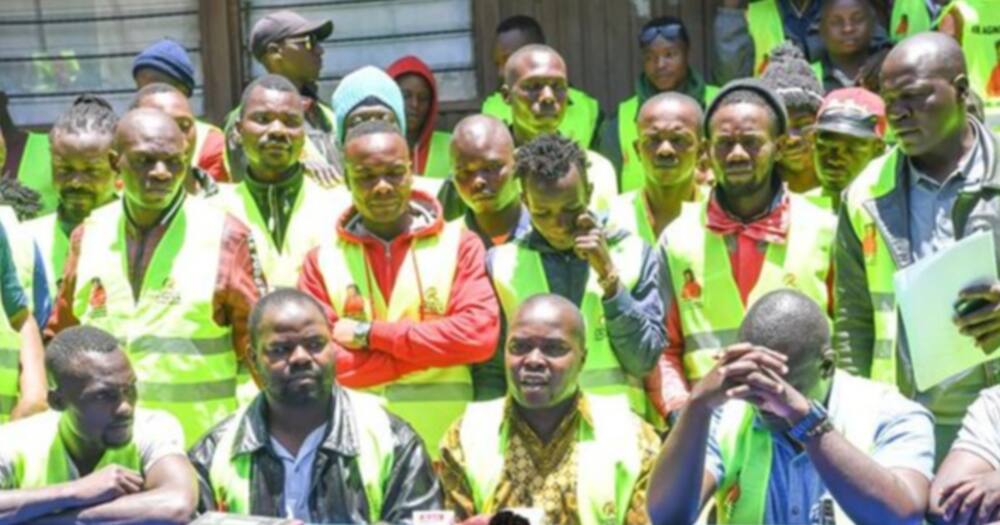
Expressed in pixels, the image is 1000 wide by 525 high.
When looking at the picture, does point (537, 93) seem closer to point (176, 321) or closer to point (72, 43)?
point (176, 321)

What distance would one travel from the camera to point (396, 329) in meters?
7.34

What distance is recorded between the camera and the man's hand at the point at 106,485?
623 centimetres

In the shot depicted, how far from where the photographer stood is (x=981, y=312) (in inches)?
242

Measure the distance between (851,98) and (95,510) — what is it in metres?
3.33

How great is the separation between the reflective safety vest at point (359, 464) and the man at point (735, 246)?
1.15 metres

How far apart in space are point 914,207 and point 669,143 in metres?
1.44

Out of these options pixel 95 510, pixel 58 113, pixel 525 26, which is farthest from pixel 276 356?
pixel 58 113

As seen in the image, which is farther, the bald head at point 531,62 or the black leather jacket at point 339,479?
the bald head at point 531,62

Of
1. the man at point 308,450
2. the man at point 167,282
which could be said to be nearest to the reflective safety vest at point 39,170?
the man at point 167,282

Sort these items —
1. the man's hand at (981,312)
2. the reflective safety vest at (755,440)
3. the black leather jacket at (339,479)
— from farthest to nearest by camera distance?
the black leather jacket at (339,479)
the man's hand at (981,312)
the reflective safety vest at (755,440)

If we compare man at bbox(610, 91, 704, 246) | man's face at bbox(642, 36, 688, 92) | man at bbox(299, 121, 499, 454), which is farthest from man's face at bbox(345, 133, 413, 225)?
man's face at bbox(642, 36, 688, 92)

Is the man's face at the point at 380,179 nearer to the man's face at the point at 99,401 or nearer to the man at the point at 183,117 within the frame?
the man at the point at 183,117

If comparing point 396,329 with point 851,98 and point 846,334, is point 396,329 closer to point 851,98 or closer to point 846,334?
point 846,334

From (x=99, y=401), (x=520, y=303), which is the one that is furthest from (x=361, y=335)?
(x=99, y=401)
